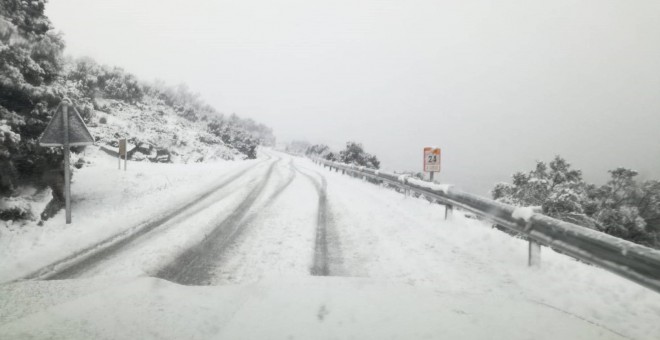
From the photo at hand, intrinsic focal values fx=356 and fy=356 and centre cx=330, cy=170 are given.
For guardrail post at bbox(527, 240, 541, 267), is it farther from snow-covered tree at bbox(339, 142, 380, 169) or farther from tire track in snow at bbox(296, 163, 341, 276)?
snow-covered tree at bbox(339, 142, 380, 169)

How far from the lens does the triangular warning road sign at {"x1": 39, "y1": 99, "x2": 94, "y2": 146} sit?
22.5 feet

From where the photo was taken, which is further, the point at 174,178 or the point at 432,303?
the point at 174,178

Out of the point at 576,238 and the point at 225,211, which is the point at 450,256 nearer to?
the point at 576,238

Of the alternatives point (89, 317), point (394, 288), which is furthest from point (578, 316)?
point (89, 317)

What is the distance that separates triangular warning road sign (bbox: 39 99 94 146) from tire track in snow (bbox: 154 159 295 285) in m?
3.42

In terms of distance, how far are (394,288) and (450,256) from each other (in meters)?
1.70

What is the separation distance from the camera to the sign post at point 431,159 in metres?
10.8

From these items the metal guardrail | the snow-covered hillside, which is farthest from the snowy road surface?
the snow-covered hillside

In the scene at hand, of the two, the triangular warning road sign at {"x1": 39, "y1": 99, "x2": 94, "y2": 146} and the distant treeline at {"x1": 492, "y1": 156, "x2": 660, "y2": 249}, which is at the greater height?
the triangular warning road sign at {"x1": 39, "y1": 99, "x2": 94, "y2": 146}

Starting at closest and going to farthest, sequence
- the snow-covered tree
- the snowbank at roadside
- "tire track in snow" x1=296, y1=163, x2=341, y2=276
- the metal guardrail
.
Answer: the metal guardrail
"tire track in snow" x1=296, y1=163, x2=341, y2=276
the snowbank at roadside
the snow-covered tree

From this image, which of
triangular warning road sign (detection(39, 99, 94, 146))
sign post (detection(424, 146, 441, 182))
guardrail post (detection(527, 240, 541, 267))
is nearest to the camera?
guardrail post (detection(527, 240, 541, 267))

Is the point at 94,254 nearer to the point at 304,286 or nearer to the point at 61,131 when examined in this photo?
the point at 61,131

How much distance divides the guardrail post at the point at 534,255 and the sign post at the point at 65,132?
828 cm

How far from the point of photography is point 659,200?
21.9 meters
